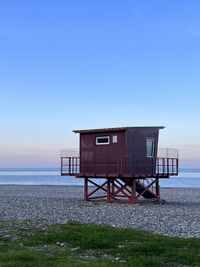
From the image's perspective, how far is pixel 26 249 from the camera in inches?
524

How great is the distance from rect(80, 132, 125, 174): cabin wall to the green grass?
45.6ft

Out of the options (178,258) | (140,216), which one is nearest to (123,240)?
(178,258)

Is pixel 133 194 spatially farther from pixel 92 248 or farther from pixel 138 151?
pixel 92 248

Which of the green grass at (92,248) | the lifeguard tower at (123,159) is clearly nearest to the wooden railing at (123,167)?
the lifeguard tower at (123,159)

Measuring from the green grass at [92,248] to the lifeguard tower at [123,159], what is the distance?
45.0 ft

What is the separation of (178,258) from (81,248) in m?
2.89

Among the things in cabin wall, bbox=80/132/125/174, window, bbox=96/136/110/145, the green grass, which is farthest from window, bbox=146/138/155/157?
the green grass

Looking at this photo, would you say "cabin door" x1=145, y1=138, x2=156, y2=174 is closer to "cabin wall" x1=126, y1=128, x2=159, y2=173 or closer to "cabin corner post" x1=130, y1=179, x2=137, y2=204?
"cabin wall" x1=126, y1=128, x2=159, y2=173

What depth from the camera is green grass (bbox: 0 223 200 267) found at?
11545 millimetres

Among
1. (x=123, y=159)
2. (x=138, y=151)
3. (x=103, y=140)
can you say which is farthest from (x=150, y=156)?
(x=103, y=140)

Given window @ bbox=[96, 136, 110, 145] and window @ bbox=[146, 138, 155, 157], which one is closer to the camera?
window @ bbox=[96, 136, 110, 145]

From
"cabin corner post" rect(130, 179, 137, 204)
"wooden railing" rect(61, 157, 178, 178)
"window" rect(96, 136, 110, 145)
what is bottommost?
"cabin corner post" rect(130, 179, 137, 204)

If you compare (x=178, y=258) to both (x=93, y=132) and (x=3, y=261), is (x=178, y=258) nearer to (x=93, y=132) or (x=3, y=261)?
(x=3, y=261)

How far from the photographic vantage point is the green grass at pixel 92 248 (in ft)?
37.9
